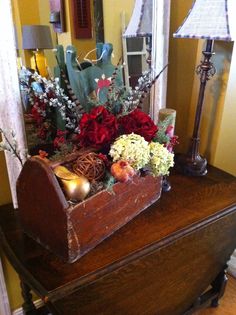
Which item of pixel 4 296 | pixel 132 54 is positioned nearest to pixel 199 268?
pixel 4 296

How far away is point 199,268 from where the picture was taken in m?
1.14

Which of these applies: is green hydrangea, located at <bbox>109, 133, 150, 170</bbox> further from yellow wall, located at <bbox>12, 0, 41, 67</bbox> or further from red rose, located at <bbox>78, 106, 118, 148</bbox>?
yellow wall, located at <bbox>12, 0, 41, 67</bbox>

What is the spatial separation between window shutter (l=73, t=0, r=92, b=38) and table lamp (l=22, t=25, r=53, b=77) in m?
0.12

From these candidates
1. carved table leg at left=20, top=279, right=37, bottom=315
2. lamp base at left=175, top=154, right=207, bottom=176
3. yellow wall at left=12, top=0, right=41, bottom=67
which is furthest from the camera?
lamp base at left=175, top=154, right=207, bottom=176

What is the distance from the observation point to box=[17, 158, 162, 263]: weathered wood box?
754 millimetres

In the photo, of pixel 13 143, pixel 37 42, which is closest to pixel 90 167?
pixel 13 143

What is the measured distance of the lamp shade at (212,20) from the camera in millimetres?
1000

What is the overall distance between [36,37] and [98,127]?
1.24 feet

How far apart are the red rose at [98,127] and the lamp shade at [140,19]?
0.49 metres

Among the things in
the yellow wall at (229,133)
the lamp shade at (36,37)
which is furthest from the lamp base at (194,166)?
the lamp shade at (36,37)

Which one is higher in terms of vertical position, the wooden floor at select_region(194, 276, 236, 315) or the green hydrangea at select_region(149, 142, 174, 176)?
the green hydrangea at select_region(149, 142, 174, 176)

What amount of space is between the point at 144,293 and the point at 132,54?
93 cm

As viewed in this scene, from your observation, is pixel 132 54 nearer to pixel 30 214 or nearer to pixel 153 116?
pixel 153 116

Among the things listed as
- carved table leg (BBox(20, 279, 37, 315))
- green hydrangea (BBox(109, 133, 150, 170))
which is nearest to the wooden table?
carved table leg (BBox(20, 279, 37, 315))
